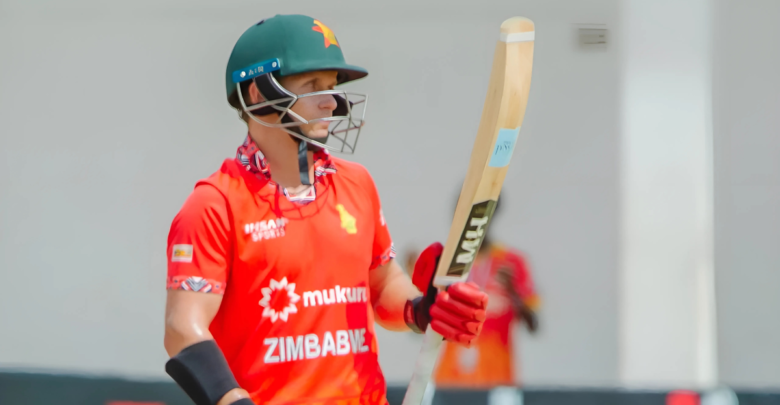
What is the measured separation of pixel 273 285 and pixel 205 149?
266 cm

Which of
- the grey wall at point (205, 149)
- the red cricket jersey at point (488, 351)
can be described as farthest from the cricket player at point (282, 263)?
the grey wall at point (205, 149)

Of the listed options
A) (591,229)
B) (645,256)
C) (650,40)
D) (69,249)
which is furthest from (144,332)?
→ (650,40)

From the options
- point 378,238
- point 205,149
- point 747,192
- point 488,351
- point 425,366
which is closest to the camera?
point 425,366

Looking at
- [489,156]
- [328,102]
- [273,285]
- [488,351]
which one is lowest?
[488,351]

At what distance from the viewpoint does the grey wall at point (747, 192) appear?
4.16 metres

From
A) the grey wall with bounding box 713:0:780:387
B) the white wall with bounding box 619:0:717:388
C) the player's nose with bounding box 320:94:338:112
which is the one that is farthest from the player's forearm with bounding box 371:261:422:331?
the grey wall with bounding box 713:0:780:387

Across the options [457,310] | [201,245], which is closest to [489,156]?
[457,310]

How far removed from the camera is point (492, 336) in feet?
11.3

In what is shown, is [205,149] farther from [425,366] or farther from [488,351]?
[425,366]

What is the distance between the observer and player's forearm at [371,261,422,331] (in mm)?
1780

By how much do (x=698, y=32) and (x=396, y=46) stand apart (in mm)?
1654

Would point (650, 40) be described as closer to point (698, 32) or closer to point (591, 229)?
point (698, 32)

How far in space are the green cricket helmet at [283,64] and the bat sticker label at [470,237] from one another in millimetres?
302

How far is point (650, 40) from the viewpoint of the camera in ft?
13.6
